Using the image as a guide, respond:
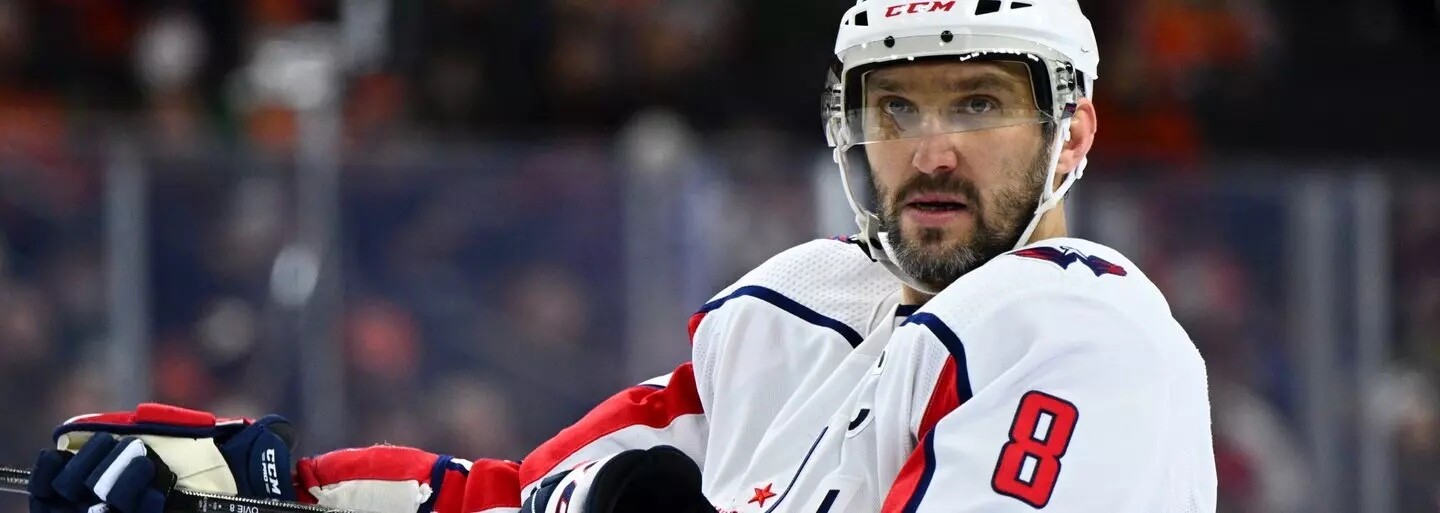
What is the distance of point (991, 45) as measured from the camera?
95.3 inches

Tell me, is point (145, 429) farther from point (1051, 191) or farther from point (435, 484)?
point (1051, 191)

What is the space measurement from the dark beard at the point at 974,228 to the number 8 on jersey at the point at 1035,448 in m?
0.31

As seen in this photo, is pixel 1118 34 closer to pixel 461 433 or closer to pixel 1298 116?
pixel 1298 116

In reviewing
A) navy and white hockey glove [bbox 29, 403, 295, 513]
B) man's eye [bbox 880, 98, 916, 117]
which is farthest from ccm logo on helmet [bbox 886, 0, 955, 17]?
navy and white hockey glove [bbox 29, 403, 295, 513]

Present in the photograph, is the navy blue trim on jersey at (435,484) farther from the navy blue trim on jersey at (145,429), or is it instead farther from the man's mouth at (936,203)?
the man's mouth at (936,203)

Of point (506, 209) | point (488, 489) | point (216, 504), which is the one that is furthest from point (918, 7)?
point (506, 209)

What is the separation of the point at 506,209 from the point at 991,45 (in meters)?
3.03

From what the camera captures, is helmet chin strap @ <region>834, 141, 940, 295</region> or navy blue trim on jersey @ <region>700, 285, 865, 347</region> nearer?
helmet chin strap @ <region>834, 141, 940, 295</region>

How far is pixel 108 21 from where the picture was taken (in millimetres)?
7551

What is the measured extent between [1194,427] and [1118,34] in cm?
543

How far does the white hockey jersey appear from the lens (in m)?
2.12

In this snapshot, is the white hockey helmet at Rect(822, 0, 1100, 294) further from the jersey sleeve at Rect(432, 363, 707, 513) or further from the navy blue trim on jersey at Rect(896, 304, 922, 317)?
the jersey sleeve at Rect(432, 363, 707, 513)

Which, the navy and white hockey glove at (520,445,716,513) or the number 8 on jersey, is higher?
the number 8 on jersey

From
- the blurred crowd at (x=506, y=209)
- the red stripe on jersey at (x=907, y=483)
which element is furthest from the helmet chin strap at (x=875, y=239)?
the blurred crowd at (x=506, y=209)
